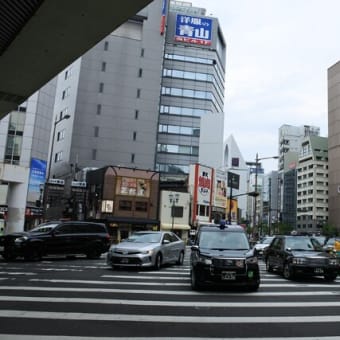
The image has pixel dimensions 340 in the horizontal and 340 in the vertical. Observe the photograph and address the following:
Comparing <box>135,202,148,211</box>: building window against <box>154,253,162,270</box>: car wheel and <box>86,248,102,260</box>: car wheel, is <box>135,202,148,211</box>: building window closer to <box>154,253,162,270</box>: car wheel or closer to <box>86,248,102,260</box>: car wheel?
<box>86,248,102,260</box>: car wheel

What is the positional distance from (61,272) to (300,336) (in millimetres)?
9984

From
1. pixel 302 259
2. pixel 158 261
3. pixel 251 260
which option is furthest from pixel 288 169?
pixel 251 260

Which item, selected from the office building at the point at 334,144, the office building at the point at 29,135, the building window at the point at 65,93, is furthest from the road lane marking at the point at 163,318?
the office building at the point at 334,144

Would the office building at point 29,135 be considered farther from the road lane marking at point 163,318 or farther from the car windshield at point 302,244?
the road lane marking at point 163,318

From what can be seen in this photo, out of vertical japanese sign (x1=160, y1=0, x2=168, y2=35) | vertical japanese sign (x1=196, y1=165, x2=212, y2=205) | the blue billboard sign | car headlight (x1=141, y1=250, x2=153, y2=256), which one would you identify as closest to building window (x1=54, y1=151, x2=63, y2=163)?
vertical japanese sign (x1=160, y1=0, x2=168, y2=35)

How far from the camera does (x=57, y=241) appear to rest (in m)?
20.5

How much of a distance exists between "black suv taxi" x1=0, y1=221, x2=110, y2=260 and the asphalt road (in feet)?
17.5

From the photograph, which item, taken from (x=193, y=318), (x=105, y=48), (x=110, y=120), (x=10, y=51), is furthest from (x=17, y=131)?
(x=193, y=318)

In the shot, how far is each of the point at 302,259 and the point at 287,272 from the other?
873 millimetres

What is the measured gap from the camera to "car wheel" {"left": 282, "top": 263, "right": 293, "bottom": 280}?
14824mm

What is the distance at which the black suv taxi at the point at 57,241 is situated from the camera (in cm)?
1919

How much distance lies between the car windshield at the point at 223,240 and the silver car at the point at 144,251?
3.58 metres

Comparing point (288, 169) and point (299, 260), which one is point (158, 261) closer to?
point (299, 260)

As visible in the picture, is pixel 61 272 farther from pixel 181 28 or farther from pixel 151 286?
pixel 181 28
